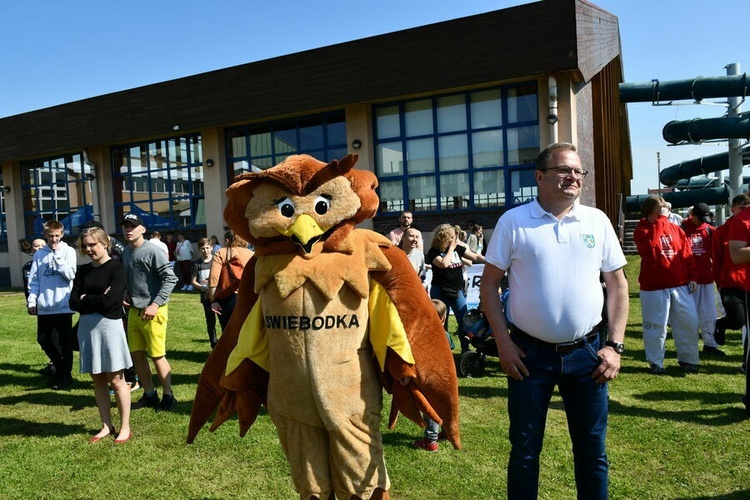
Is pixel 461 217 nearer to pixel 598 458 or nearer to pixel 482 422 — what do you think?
pixel 482 422

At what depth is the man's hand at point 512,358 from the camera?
2836 millimetres

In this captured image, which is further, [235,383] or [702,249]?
[702,249]


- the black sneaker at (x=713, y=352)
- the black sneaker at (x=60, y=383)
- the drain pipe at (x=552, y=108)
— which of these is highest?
the drain pipe at (x=552, y=108)

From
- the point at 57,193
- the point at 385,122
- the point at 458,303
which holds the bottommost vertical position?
A: the point at 458,303

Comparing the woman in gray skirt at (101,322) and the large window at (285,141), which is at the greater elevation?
the large window at (285,141)

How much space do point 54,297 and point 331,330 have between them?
17.8 feet

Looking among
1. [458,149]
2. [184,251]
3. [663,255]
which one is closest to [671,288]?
[663,255]

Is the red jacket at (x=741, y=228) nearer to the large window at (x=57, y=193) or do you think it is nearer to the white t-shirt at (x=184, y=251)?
the white t-shirt at (x=184, y=251)

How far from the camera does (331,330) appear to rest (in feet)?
9.09

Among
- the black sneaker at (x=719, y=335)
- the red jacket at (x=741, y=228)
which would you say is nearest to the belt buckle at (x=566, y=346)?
the red jacket at (x=741, y=228)

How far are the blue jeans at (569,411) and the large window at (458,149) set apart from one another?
13142 mm

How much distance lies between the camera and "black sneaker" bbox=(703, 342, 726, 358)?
748 centimetres

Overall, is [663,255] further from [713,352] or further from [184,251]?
[184,251]

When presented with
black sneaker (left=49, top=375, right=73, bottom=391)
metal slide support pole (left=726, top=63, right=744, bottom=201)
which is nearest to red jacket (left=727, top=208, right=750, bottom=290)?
black sneaker (left=49, top=375, right=73, bottom=391)
